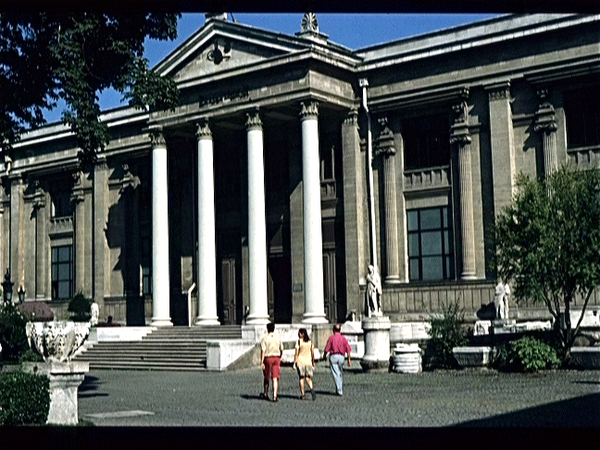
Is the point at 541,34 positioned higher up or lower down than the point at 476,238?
higher up

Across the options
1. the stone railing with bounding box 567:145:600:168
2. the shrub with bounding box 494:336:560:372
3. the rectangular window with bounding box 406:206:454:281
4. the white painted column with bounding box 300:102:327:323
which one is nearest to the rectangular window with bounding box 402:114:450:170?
the rectangular window with bounding box 406:206:454:281

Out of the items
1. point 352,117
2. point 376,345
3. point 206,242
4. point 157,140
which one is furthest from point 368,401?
point 157,140

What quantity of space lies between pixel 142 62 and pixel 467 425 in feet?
41.5

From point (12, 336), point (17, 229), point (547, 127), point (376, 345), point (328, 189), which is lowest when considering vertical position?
point (376, 345)

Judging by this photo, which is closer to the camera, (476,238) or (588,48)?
(588,48)

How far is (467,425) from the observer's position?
1556 centimetres

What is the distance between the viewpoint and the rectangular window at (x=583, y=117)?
110ft

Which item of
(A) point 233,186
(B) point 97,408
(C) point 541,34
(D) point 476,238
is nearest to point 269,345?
(B) point 97,408

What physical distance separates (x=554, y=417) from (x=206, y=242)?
943 inches

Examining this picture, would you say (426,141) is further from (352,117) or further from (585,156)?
(585,156)

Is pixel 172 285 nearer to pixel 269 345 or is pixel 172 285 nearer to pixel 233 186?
pixel 233 186

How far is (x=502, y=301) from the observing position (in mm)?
33812

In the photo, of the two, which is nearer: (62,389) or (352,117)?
(62,389)

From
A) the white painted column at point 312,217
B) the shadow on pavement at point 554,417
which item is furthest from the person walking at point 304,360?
the white painted column at point 312,217
